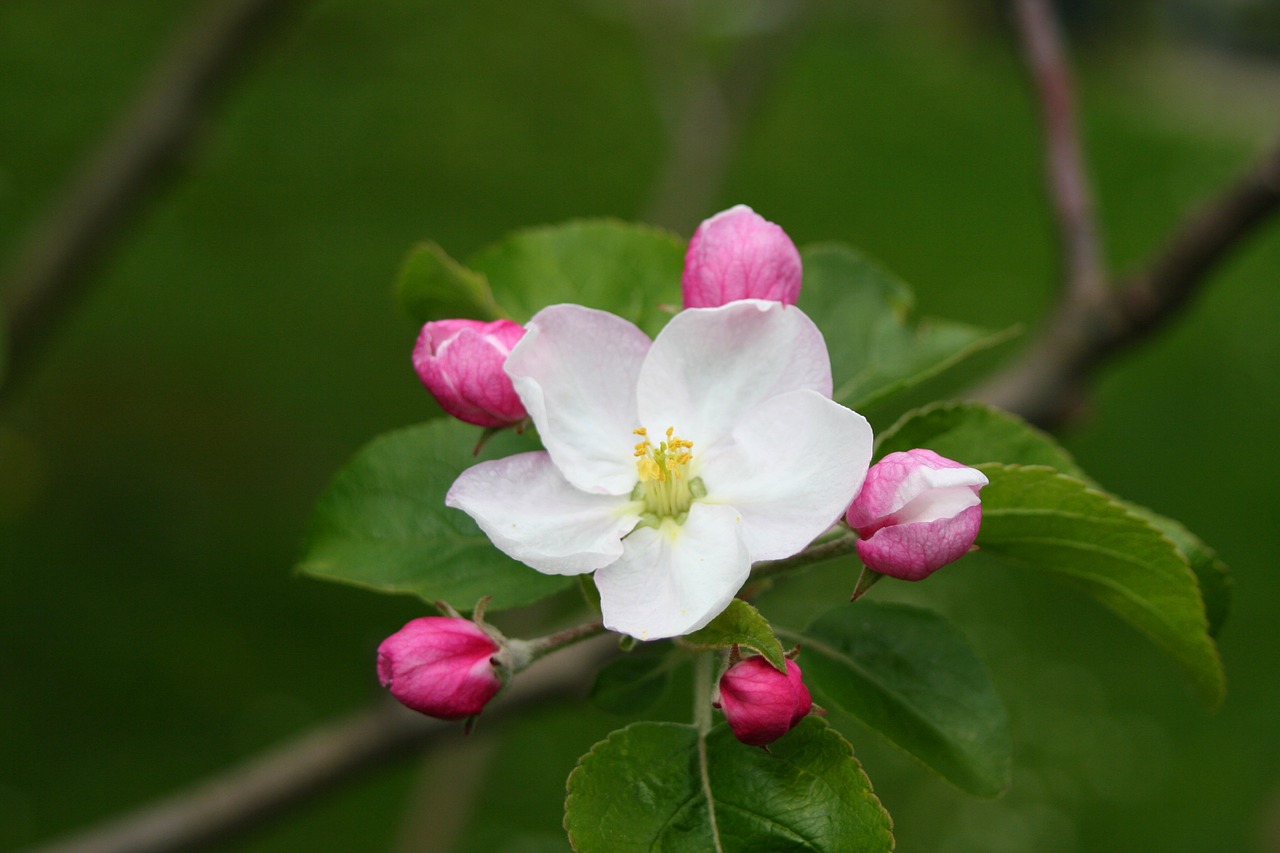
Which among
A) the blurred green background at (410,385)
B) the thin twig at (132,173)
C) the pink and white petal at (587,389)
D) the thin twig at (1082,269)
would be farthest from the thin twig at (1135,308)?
the thin twig at (132,173)

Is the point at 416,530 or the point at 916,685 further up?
the point at 416,530

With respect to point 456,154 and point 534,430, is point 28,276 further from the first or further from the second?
point 456,154

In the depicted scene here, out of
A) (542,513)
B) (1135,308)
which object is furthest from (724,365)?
(1135,308)

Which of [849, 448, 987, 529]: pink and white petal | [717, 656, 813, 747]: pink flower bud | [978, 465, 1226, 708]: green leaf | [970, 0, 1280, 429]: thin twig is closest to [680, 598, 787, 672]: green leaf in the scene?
[717, 656, 813, 747]: pink flower bud

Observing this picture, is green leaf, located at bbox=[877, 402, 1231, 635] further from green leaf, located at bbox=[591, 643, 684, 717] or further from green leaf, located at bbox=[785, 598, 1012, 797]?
green leaf, located at bbox=[591, 643, 684, 717]

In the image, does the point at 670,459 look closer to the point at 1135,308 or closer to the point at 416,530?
the point at 416,530

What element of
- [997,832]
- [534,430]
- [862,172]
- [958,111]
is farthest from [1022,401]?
[958,111]
